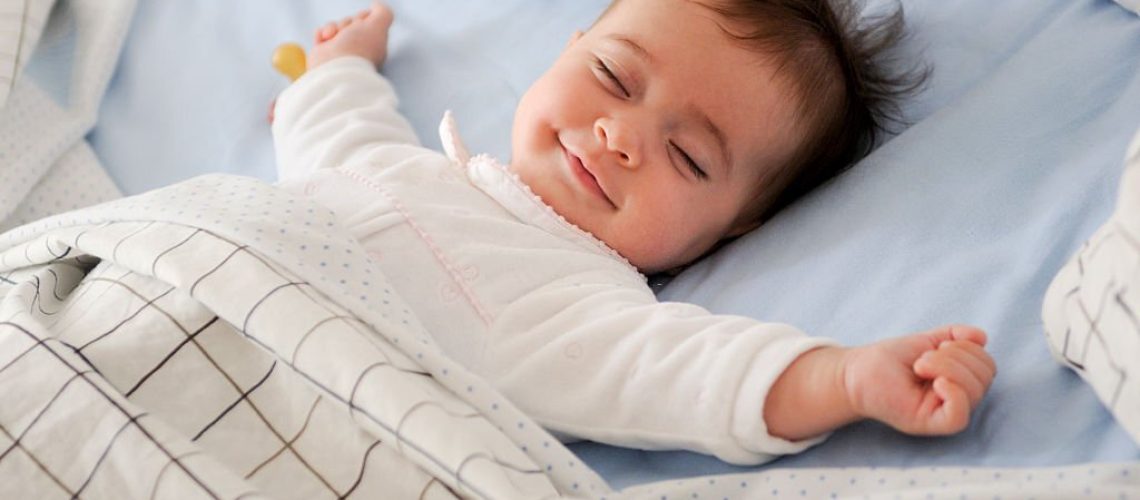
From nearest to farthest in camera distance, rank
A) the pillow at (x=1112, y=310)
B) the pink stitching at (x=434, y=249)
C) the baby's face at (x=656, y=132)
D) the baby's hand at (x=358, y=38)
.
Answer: the pillow at (x=1112, y=310) < the pink stitching at (x=434, y=249) < the baby's face at (x=656, y=132) < the baby's hand at (x=358, y=38)

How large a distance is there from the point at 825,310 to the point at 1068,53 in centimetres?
42

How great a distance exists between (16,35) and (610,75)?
2.75ft

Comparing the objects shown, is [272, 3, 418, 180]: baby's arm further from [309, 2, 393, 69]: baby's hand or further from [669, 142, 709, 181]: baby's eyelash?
[669, 142, 709, 181]: baby's eyelash

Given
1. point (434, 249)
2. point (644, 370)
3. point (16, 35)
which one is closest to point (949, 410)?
point (644, 370)

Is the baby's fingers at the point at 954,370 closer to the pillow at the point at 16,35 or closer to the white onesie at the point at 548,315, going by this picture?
the white onesie at the point at 548,315

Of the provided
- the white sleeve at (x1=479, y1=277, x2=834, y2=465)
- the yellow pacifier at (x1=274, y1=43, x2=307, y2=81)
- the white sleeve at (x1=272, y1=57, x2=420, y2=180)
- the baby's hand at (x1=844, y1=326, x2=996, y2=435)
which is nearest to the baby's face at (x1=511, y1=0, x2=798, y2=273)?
the white sleeve at (x1=479, y1=277, x2=834, y2=465)

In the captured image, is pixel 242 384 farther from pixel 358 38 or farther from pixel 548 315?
pixel 358 38

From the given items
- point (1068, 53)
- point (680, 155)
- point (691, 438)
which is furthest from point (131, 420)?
point (1068, 53)

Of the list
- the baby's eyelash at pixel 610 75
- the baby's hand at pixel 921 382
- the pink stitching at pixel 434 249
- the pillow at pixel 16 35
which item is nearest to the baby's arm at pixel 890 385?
the baby's hand at pixel 921 382

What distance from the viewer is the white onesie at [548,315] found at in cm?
94

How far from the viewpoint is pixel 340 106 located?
1502mm

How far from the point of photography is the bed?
878 mm

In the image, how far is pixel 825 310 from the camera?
3.56 ft

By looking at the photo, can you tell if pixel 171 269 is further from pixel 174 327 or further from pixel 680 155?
pixel 680 155
